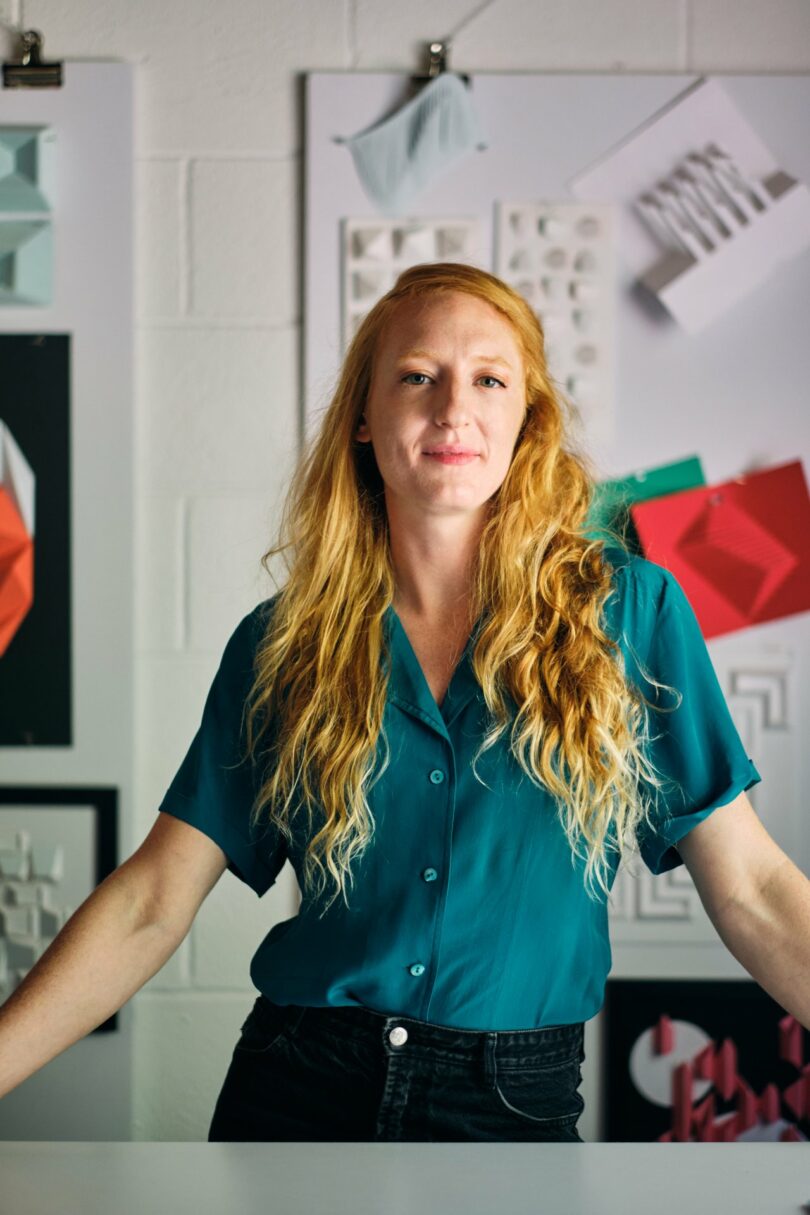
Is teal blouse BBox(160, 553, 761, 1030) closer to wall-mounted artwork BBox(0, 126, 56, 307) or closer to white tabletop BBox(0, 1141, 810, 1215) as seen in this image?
white tabletop BBox(0, 1141, 810, 1215)

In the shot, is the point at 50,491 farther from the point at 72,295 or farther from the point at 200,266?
the point at 200,266

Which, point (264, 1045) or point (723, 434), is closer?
point (264, 1045)

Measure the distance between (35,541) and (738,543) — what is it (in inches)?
50.0

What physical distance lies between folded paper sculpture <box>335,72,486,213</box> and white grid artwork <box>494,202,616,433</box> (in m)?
0.14

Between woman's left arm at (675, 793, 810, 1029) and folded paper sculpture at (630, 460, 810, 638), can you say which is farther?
folded paper sculpture at (630, 460, 810, 638)

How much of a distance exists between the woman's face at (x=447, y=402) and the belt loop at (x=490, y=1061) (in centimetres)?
55

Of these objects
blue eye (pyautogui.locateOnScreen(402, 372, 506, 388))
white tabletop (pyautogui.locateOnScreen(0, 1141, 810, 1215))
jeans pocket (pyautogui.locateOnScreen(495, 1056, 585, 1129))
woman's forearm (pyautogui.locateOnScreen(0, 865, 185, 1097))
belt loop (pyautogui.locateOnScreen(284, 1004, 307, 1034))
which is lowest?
jeans pocket (pyautogui.locateOnScreen(495, 1056, 585, 1129))

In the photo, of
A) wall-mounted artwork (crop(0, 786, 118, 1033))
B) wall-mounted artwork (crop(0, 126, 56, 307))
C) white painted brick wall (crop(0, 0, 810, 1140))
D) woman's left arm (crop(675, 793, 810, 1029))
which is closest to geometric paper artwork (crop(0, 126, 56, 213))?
wall-mounted artwork (crop(0, 126, 56, 307))

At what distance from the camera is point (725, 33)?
2148 mm

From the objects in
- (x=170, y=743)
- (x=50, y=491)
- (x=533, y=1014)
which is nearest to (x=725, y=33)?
(x=50, y=491)

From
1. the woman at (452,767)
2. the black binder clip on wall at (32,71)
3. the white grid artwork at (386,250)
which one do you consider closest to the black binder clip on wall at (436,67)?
the white grid artwork at (386,250)

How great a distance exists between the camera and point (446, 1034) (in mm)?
1199

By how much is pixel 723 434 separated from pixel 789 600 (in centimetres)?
32

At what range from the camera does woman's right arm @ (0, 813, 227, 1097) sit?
116 centimetres
